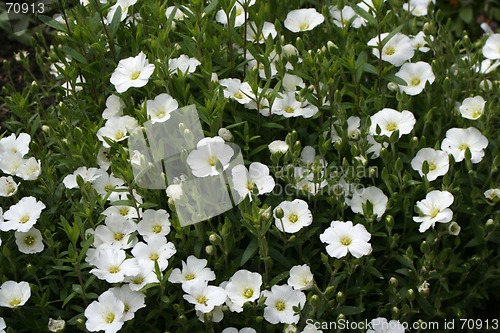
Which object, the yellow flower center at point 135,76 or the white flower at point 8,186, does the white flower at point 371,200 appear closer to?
the yellow flower center at point 135,76

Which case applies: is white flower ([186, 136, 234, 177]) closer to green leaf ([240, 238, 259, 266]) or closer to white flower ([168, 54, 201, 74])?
green leaf ([240, 238, 259, 266])

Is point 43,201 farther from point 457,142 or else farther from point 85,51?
point 457,142

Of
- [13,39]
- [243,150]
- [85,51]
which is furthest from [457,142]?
[13,39]

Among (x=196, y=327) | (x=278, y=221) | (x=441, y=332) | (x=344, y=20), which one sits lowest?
(x=441, y=332)

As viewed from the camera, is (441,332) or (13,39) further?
(13,39)

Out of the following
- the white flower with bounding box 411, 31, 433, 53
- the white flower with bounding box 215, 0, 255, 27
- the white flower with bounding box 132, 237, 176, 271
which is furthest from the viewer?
the white flower with bounding box 411, 31, 433, 53

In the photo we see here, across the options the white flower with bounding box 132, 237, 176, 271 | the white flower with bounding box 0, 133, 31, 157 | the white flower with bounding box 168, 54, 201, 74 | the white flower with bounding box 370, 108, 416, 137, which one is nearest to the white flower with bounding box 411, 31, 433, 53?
the white flower with bounding box 370, 108, 416, 137

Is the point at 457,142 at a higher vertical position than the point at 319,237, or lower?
higher

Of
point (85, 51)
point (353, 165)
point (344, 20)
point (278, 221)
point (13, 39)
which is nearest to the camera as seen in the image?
point (278, 221)
